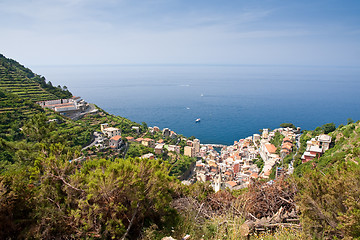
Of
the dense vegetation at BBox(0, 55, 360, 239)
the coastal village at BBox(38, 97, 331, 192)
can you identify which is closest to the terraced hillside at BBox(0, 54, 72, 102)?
the coastal village at BBox(38, 97, 331, 192)

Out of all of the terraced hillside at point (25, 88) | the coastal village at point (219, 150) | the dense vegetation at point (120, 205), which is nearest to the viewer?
the dense vegetation at point (120, 205)

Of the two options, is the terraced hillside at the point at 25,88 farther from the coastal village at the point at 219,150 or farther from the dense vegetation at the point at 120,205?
the dense vegetation at the point at 120,205

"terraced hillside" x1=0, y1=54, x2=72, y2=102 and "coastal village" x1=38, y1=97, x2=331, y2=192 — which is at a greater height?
"terraced hillside" x1=0, y1=54, x2=72, y2=102

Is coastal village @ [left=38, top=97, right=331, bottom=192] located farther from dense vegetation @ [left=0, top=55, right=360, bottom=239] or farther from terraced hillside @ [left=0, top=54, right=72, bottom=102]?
dense vegetation @ [left=0, top=55, right=360, bottom=239]

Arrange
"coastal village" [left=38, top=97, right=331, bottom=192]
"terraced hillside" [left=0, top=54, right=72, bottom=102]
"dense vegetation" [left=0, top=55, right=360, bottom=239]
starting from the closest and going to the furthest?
"dense vegetation" [left=0, top=55, right=360, bottom=239] → "coastal village" [left=38, top=97, right=331, bottom=192] → "terraced hillside" [left=0, top=54, right=72, bottom=102]

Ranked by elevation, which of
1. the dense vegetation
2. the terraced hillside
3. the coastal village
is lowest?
the coastal village

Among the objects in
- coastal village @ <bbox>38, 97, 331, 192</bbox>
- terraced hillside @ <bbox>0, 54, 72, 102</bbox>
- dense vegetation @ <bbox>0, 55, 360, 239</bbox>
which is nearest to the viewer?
dense vegetation @ <bbox>0, 55, 360, 239</bbox>

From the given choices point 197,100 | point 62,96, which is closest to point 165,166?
point 62,96

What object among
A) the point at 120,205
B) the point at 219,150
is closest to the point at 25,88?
the point at 219,150

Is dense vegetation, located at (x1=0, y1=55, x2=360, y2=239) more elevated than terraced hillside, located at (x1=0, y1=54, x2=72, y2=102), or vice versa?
terraced hillside, located at (x1=0, y1=54, x2=72, y2=102)

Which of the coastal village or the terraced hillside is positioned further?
the terraced hillside

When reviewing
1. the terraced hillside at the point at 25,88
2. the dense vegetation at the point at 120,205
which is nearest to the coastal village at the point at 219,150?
the terraced hillside at the point at 25,88

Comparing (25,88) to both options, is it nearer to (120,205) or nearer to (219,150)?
(219,150)

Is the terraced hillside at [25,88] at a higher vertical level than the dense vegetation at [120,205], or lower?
higher
